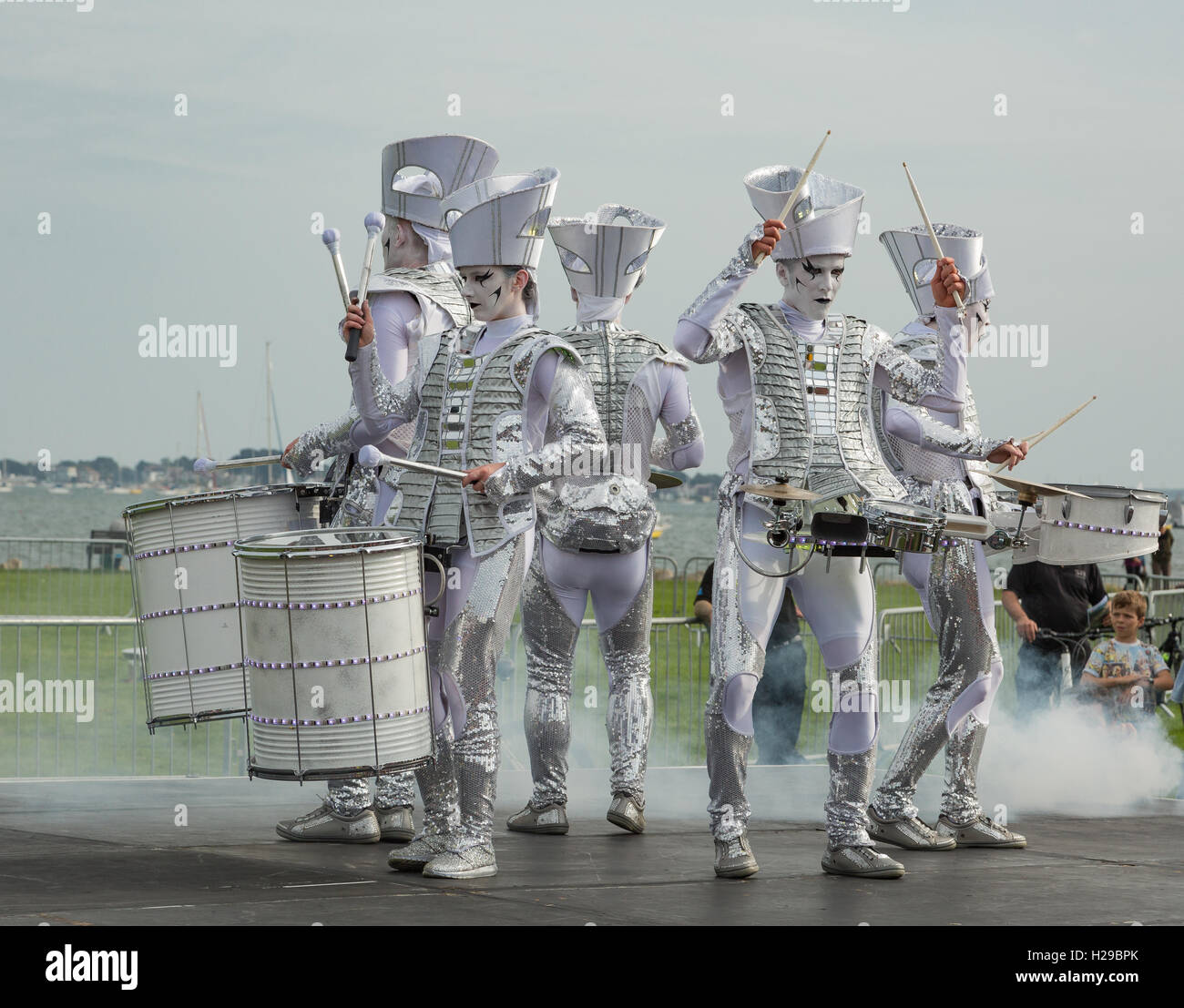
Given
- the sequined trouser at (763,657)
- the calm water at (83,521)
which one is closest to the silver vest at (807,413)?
the sequined trouser at (763,657)

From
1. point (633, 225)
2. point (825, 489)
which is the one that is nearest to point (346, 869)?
point (825, 489)

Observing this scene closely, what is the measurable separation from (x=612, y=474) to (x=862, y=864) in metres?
2.01

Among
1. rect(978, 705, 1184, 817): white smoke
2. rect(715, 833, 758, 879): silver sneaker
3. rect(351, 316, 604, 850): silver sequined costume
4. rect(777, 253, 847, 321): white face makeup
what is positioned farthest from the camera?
rect(978, 705, 1184, 817): white smoke

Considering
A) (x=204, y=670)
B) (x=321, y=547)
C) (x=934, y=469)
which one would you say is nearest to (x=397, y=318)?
(x=204, y=670)

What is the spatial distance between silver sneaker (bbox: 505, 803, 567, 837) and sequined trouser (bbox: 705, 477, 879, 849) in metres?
1.33

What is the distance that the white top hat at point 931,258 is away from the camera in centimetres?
702

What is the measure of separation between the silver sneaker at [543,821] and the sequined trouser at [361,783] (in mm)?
462

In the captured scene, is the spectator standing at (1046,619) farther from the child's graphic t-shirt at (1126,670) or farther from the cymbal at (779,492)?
the cymbal at (779,492)

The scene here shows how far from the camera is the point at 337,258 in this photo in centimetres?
555

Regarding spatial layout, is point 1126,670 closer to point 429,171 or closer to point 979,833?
point 979,833

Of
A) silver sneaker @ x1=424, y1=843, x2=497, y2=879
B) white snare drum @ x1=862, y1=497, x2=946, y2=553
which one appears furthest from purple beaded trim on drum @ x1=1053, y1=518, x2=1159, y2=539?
silver sneaker @ x1=424, y1=843, x2=497, y2=879

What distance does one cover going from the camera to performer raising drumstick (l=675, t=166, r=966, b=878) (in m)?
5.89

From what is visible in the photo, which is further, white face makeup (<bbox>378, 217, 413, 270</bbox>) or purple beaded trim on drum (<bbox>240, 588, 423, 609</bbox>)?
white face makeup (<bbox>378, 217, 413, 270</bbox>)

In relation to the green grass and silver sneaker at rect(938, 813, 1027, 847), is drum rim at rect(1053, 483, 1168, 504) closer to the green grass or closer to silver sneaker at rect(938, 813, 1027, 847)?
silver sneaker at rect(938, 813, 1027, 847)
